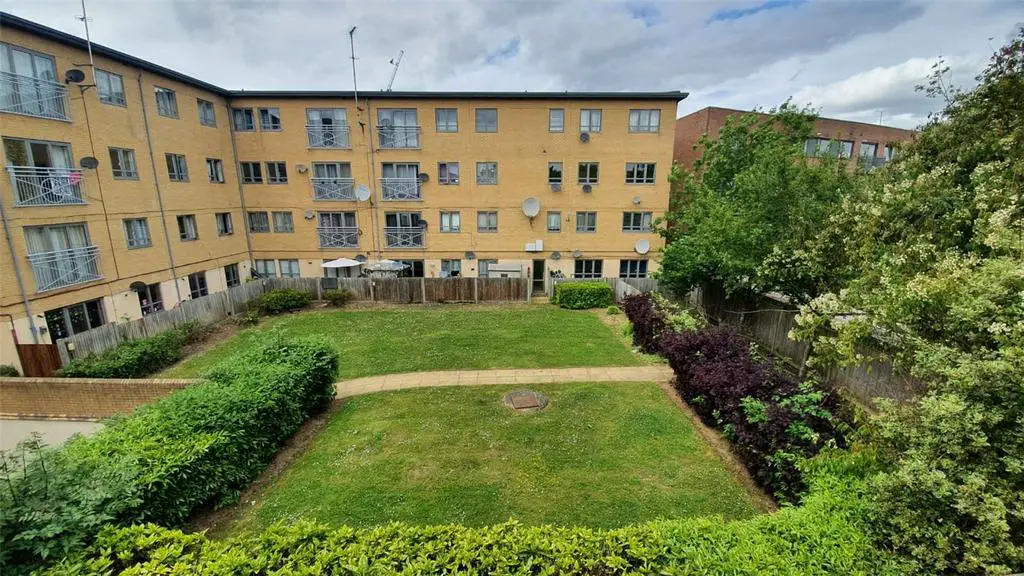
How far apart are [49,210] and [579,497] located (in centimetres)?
1993

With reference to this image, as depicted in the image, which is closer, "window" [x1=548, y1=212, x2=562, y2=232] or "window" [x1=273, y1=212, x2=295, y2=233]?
"window" [x1=548, y1=212, x2=562, y2=232]

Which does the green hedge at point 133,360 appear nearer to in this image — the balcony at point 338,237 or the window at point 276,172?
the balcony at point 338,237

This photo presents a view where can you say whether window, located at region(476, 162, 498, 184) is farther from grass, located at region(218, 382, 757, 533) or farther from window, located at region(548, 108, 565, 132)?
grass, located at region(218, 382, 757, 533)

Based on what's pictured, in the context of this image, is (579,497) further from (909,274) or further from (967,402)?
(909,274)

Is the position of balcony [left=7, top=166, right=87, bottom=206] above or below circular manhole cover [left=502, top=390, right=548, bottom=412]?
above

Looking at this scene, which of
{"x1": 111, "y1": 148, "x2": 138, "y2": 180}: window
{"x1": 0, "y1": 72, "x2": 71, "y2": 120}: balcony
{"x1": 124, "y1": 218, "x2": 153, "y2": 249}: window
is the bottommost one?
{"x1": 124, "y1": 218, "x2": 153, "y2": 249}: window

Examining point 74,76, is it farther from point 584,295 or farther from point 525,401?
point 584,295

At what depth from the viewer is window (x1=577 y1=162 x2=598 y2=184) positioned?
23656 millimetres

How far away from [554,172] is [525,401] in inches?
654

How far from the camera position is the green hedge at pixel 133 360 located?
40.8 ft

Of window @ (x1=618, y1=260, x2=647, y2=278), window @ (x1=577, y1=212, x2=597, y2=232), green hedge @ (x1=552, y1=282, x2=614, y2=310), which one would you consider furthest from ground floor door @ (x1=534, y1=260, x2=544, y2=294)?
window @ (x1=618, y1=260, x2=647, y2=278)

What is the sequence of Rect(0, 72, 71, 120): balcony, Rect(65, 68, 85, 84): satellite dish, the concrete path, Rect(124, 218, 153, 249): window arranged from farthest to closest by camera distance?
Rect(124, 218, 153, 249): window → Rect(65, 68, 85, 84): satellite dish → Rect(0, 72, 71, 120): balcony → the concrete path

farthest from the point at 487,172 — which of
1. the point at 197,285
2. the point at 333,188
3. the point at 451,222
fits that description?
the point at 197,285

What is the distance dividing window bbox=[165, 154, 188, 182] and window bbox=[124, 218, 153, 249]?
8.94ft
